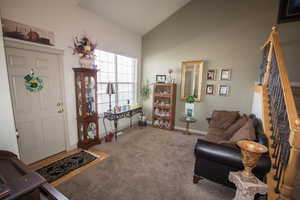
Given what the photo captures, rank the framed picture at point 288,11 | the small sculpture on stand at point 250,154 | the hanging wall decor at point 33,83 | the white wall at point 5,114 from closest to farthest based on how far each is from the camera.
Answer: the small sculpture on stand at point 250,154 < the white wall at point 5,114 < the hanging wall decor at point 33,83 < the framed picture at point 288,11

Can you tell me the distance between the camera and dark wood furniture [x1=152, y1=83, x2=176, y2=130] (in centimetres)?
434

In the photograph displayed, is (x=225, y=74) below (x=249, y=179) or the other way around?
the other way around

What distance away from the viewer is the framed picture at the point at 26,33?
196 centimetres

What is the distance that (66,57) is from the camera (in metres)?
2.70

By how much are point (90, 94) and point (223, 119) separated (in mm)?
3325

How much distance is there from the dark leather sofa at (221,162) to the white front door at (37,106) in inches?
108

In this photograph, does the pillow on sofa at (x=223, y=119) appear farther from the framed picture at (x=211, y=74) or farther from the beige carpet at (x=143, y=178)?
the framed picture at (x=211, y=74)

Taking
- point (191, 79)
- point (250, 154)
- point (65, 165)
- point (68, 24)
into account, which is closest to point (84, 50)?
point (68, 24)

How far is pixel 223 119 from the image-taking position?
3.33m

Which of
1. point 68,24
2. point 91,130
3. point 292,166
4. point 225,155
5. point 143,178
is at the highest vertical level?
point 68,24

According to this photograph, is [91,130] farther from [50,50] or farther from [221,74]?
[221,74]

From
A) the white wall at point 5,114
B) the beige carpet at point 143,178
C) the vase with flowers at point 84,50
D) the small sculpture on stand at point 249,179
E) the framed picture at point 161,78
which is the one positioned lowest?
the beige carpet at point 143,178

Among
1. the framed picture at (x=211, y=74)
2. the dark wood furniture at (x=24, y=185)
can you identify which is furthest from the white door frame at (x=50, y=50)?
the framed picture at (x=211, y=74)

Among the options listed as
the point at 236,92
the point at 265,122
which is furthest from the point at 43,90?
the point at 236,92
